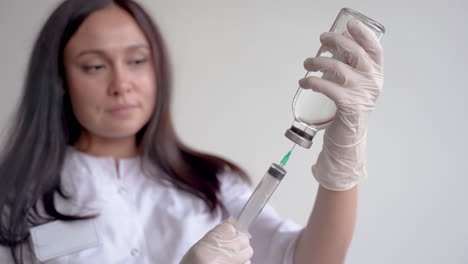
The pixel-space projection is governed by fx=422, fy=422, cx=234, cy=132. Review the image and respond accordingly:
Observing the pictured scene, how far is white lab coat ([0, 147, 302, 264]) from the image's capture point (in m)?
1.04

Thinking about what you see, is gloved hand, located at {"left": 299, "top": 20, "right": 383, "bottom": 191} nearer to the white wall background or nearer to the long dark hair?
the long dark hair

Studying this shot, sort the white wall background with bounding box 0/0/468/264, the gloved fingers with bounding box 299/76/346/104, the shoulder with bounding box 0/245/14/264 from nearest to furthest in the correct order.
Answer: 1. the gloved fingers with bounding box 299/76/346/104
2. the shoulder with bounding box 0/245/14/264
3. the white wall background with bounding box 0/0/468/264

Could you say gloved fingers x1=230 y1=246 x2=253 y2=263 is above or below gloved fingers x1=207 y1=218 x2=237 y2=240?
below

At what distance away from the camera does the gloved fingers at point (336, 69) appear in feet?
2.44

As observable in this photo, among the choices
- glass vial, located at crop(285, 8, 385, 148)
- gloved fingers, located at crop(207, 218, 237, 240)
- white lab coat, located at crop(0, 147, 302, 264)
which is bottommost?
white lab coat, located at crop(0, 147, 302, 264)

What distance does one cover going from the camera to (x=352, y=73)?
760 millimetres

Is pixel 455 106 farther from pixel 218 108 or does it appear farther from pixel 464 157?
pixel 218 108

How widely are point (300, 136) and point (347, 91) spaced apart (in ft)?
0.39

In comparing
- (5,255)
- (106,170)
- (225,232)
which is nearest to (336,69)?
(225,232)

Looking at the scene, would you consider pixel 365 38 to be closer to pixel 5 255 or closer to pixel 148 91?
pixel 148 91

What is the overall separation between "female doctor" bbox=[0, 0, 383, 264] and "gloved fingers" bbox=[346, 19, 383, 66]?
33cm

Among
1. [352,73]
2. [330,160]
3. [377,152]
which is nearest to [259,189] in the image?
[330,160]

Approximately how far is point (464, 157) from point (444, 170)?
0.24 ft

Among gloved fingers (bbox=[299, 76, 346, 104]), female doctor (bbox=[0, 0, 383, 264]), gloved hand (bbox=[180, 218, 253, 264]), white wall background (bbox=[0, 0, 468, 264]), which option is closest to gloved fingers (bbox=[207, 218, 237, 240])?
gloved hand (bbox=[180, 218, 253, 264])
